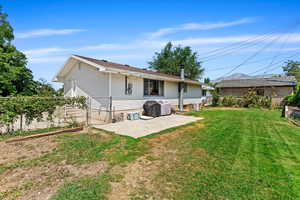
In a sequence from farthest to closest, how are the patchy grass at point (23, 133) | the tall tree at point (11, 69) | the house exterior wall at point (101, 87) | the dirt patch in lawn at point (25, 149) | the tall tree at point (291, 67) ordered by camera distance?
the tall tree at point (291, 67) → the tall tree at point (11, 69) → the house exterior wall at point (101, 87) → the patchy grass at point (23, 133) → the dirt patch in lawn at point (25, 149)

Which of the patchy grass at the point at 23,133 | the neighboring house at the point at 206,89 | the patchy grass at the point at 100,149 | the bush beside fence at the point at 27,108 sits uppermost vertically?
the neighboring house at the point at 206,89

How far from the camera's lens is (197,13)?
13.5 m

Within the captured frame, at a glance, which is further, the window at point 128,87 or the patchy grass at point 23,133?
the window at point 128,87

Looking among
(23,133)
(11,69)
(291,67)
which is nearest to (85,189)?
(23,133)

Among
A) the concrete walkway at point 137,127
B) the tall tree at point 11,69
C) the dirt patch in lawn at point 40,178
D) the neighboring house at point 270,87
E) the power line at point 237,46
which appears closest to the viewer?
the dirt patch in lawn at point 40,178

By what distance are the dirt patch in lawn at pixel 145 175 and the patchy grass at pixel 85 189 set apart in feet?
0.53

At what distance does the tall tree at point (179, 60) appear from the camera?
29516 mm

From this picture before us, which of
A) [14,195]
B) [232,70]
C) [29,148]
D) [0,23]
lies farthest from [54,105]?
[232,70]

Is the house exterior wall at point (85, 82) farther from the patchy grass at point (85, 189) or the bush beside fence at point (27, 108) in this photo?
the patchy grass at point (85, 189)

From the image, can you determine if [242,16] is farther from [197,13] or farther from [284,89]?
[284,89]

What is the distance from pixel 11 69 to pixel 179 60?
84.5ft

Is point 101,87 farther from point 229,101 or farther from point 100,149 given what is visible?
point 229,101

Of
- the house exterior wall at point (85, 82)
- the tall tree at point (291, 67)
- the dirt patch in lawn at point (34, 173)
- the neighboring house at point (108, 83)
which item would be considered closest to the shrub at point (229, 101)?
the neighboring house at point (108, 83)

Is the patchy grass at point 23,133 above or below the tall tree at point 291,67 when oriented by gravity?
below
